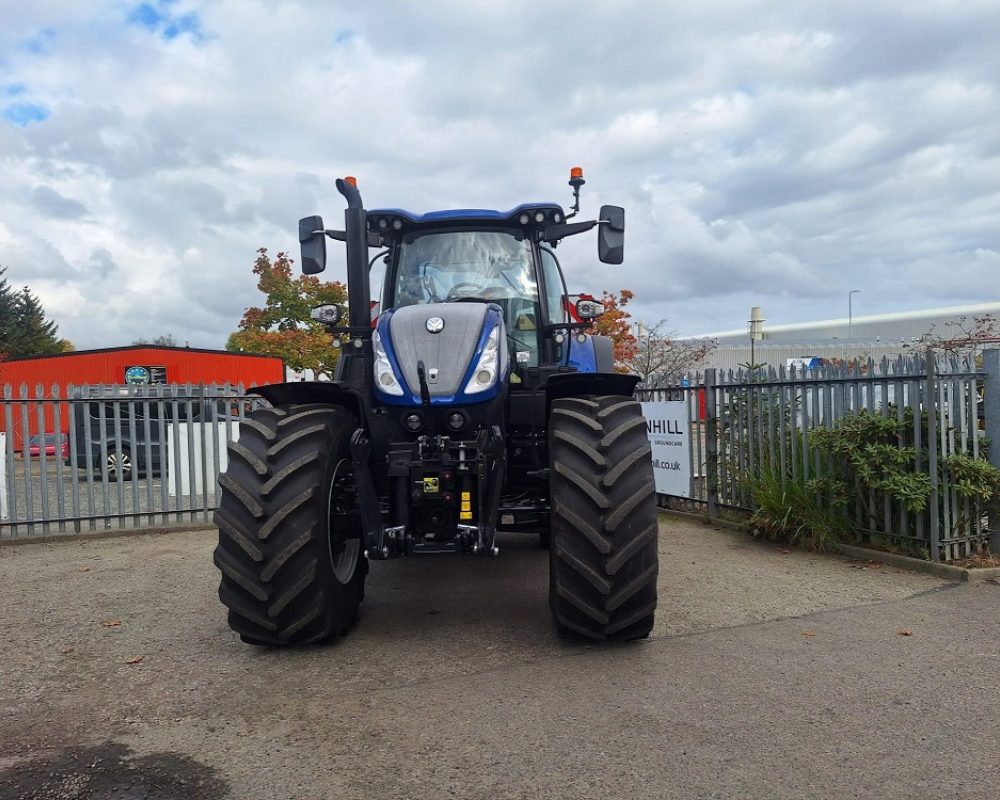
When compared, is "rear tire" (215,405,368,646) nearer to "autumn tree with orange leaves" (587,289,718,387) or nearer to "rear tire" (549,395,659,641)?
"rear tire" (549,395,659,641)

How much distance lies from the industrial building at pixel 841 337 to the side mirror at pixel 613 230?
21.6 metres

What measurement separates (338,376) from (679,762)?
12.5 feet

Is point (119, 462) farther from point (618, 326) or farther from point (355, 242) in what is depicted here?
point (618, 326)

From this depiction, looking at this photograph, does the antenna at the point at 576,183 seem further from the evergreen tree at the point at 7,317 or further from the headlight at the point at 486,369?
the evergreen tree at the point at 7,317

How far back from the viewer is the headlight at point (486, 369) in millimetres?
4422

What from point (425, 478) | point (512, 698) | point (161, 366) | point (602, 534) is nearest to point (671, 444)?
point (602, 534)

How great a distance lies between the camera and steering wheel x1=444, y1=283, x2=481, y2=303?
564 cm

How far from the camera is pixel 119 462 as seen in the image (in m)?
8.70

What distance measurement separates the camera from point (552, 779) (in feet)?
9.72

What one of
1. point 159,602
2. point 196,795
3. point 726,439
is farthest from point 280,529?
point 726,439

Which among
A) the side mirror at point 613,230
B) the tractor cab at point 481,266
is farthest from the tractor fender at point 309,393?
the side mirror at point 613,230

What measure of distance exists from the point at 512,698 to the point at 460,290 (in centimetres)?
298

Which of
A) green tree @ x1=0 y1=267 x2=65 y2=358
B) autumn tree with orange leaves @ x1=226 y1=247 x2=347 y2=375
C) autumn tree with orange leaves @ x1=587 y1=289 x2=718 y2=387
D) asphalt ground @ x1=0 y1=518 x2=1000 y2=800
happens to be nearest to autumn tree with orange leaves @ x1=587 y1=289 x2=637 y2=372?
autumn tree with orange leaves @ x1=587 y1=289 x2=718 y2=387

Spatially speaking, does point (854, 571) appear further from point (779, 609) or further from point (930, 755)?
point (930, 755)
